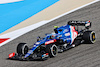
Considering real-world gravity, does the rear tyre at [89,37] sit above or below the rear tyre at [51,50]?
above

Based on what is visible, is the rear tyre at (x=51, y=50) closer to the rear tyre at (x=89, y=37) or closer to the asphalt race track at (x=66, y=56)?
the asphalt race track at (x=66, y=56)

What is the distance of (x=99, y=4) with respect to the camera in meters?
19.5

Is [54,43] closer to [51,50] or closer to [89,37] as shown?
[51,50]

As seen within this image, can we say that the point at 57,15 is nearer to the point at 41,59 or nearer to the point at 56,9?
the point at 56,9

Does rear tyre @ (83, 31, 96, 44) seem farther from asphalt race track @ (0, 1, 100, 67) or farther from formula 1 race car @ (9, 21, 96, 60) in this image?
asphalt race track @ (0, 1, 100, 67)

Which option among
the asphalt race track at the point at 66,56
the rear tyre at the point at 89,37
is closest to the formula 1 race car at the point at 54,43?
the rear tyre at the point at 89,37

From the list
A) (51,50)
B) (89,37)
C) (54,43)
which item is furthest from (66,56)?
(89,37)

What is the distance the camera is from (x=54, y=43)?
11547 mm

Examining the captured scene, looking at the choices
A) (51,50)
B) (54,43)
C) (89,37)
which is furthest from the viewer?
(89,37)

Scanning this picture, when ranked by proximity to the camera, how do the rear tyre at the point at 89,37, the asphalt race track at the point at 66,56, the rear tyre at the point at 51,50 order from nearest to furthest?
1. the asphalt race track at the point at 66,56
2. the rear tyre at the point at 51,50
3. the rear tyre at the point at 89,37

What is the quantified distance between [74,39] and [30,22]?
24.5ft

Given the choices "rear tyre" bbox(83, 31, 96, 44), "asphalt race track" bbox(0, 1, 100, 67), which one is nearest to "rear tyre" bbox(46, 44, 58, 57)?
"asphalt race track" bbox(0, 1, 100, 67)

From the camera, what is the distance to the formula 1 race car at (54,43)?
10344mm

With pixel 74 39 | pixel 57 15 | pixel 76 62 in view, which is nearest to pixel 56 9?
pixel 57 15
